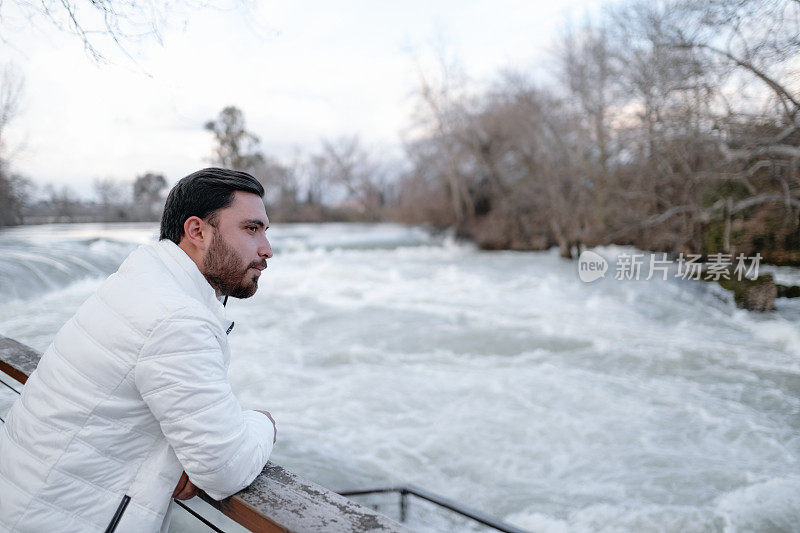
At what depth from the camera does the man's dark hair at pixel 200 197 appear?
55.9 inches

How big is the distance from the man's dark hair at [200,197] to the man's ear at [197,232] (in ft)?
0.05

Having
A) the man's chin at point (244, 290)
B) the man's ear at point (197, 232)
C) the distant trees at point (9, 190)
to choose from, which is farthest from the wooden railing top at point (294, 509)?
the distant trees at point (9, 190)

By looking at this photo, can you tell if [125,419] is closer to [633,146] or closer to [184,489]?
[184,489]

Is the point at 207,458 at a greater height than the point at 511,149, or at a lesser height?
lesser

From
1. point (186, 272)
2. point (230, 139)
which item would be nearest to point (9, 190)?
point (230, 139)

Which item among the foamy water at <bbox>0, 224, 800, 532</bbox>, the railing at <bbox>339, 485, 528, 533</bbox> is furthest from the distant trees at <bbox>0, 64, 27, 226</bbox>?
the railing at <bbox>339, 485, 528, 533</bbox>

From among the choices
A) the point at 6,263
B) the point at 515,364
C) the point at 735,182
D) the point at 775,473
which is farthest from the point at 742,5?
the point at 6,263

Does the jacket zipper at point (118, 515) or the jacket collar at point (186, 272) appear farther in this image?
the jacket collar at point (186, 272)

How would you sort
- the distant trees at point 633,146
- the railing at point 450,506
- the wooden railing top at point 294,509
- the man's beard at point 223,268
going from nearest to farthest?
the wooden railing top at point 294,509 → the man's beard at point 223,268 → the railing at point 450,506 → the distant trees at point 633,146

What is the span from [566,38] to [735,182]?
10090mm

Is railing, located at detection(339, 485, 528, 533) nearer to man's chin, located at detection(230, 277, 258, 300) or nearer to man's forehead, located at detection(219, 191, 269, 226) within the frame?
man's chin, located at detection(230, 277, 258, 300)

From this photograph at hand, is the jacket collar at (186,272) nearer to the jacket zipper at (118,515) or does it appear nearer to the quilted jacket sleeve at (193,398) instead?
the quilted jacket sleeve at (193,398)

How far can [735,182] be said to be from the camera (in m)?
12.9

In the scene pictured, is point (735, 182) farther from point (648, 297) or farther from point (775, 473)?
point (775, 473)
